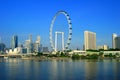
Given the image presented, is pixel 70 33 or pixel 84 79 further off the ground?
pixel 70 33

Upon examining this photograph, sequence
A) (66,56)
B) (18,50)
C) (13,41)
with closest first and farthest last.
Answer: (66,56), (18,50), (13,41)

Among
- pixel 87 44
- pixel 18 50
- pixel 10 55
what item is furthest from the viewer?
pixel 18 50

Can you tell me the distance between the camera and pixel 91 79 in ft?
59.3

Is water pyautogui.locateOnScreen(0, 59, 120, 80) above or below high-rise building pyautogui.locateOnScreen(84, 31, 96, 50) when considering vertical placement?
below

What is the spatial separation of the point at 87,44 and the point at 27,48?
100 ft

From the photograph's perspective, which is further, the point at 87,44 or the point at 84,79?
the point at 87,44

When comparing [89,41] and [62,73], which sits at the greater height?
[89,41]

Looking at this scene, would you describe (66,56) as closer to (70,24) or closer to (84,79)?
(70,24)

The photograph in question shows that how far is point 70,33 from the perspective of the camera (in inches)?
2044

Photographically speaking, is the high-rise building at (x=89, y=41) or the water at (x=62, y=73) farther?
the high-rise building at (x=89, y=41)

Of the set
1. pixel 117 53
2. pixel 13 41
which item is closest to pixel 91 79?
pixel 117 53

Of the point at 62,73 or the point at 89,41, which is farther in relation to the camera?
the point at 89,41

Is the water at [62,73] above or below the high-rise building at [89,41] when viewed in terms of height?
below

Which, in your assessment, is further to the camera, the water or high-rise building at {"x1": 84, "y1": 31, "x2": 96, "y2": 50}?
high-rise building at {"x1": 84, "y1": 31, "x2": 96, "y2": 50}
